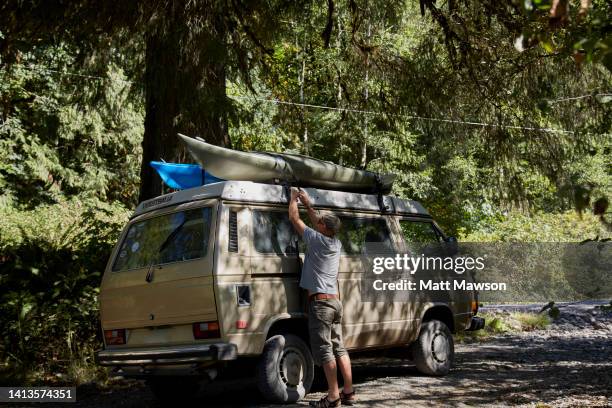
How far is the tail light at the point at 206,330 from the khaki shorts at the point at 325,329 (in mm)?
936

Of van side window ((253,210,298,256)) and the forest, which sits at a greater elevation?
the forest

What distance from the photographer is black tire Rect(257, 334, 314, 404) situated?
23.5ft

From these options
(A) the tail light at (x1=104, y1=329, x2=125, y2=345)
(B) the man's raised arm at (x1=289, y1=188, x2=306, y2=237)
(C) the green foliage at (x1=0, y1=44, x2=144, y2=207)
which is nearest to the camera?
(B) the man's raised arm at (x1=289, y1=188, x2=306, y2=237)

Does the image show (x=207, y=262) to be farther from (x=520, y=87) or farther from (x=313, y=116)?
(x=313, y=116)

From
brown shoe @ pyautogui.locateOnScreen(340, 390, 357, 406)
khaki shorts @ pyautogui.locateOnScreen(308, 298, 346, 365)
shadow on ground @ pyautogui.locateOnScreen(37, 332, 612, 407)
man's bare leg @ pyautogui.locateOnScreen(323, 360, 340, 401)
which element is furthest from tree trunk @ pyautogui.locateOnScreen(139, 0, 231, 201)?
brown shoe @ pyautogui.locateOnScreen(340, 390, 357, 406)

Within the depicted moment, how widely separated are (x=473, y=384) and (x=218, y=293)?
3.63 m

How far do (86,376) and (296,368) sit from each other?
3433 mm

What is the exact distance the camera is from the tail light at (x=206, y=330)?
6.84 m

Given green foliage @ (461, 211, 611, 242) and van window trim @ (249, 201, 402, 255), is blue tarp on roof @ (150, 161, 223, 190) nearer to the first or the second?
van window trim @ (249, 201, 402, 255)

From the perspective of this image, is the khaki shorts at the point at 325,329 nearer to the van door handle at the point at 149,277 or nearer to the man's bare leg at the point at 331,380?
the man's bare leg at the point at 331,380

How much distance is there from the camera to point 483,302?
20.8 metres

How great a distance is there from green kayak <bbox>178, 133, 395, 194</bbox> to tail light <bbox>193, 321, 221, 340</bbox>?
1.64 m

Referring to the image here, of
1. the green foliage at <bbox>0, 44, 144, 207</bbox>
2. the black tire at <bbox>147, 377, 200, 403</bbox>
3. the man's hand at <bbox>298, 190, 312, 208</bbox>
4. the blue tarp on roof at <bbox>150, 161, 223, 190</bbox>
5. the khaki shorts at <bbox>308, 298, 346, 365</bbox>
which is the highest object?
the green foliage at <bbox>0, 44, 144, 207</bbox>

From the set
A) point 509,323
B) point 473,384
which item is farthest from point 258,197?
point 509,323
